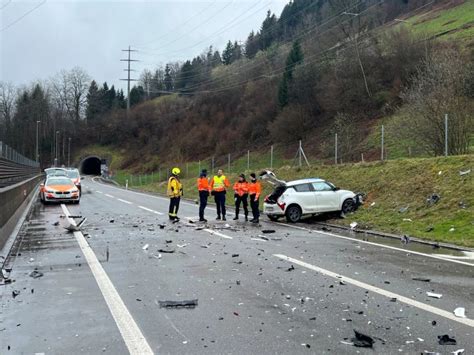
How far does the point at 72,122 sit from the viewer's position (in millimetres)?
124750

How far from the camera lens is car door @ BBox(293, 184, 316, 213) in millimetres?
18797

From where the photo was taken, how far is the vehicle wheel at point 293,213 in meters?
18.8

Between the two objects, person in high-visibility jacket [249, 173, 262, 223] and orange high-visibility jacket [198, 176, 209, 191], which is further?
orange high-visibility jacket [198, 176, 209, 191]

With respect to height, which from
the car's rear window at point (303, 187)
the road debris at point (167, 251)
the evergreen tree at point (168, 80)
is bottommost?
the road debris at point (167, 251)

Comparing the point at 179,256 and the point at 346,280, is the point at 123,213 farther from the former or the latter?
the point at 346,280

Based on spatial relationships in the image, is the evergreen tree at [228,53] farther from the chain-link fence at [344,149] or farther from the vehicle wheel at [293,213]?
the vehicle wheel at [293,213]

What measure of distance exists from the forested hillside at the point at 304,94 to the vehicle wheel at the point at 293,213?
8549 mm

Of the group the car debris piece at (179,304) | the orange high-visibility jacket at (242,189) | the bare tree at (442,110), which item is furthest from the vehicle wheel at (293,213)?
the car debris piece at (179,304)

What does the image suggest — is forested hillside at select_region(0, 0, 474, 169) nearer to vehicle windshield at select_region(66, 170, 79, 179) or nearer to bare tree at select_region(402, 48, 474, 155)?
bare tree at select_region(402, 48, 474, 155)

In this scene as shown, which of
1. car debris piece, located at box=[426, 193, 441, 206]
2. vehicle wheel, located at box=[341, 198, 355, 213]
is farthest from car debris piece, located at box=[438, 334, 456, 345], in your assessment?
vehicle wheel, located at box=[341, 198, 355, 213]

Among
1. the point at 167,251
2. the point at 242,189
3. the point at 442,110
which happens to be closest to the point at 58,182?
the point at 242,189

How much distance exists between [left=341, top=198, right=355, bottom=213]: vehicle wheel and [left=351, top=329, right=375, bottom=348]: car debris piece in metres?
14.1

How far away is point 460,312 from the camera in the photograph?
6.34 meters

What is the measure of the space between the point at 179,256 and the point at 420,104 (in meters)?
16.9
